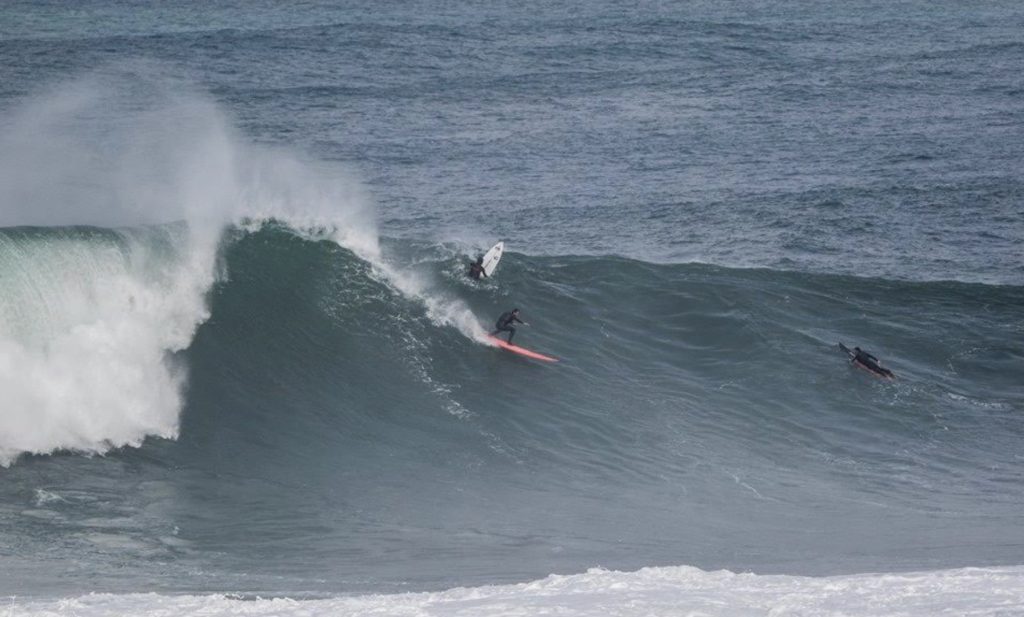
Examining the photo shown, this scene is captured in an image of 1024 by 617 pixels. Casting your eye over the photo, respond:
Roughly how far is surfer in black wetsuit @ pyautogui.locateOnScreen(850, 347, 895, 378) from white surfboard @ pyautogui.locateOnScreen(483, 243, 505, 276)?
7842 millimetres

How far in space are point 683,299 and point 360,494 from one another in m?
11.8

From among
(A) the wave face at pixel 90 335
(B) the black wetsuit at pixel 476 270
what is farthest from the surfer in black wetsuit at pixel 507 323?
(A) the wave face at pixel 90 335

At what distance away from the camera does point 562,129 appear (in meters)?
45.0

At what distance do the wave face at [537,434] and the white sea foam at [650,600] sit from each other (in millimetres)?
1419

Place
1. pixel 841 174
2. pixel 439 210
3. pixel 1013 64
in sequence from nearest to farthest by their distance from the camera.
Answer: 1. pixel 439 210
2. pixel 841 174
3. pixel 1013 64

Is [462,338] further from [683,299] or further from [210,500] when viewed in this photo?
[210,500]

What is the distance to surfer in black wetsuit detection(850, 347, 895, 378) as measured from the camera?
26.9m

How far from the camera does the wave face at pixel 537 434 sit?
18.2 metres

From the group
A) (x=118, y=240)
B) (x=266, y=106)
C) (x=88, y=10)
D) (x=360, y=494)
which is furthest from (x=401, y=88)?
(x=360, y=494)

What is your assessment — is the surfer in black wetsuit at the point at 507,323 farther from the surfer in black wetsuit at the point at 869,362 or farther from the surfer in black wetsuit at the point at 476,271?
the surfer in black wetsuit at the point at 869,362

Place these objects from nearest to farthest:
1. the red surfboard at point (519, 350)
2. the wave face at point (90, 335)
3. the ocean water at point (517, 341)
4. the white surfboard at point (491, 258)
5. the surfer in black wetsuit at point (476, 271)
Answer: the ocean water at point (517, 341)
the wave face at point (90, 335)
the red surfboard at point (519, 350)
the surfer in black wetsuit at point (476, 271)
the white surfboard at point (491, 258)

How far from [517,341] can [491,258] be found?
290 centimetres

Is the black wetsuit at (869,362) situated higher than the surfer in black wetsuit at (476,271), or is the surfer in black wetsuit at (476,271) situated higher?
the surfer in black wetsuit at (476,271)

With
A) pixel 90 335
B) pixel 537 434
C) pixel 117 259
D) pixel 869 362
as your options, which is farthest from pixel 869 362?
pixel 90 335
